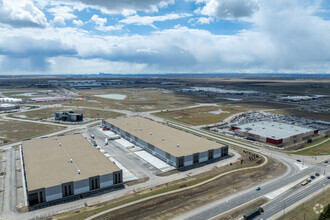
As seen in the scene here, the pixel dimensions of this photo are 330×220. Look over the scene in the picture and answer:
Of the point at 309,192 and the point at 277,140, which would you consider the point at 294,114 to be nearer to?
the point at 277,140

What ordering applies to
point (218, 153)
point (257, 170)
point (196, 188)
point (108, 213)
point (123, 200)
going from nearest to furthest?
1. point (108, 213)
2. point (123, 200)
3. point (196, 188)
4. point (257, 170)
5. point (218, 153)

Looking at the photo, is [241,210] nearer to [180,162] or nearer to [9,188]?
[180,162]

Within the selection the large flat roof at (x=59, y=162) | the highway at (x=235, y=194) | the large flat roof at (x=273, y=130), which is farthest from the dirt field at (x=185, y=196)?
the large flat roof at (x=273, y=130)

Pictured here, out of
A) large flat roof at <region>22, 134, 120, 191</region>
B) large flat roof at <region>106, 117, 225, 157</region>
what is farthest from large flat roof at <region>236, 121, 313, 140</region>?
large flat roof at <region>22, 134, 120, 191</region>

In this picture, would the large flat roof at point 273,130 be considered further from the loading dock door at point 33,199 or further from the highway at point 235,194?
the loading dock door at point 33,199

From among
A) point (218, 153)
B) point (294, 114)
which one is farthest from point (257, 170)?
point (294, 114)

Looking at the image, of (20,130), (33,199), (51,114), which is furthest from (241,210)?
(51,114)
